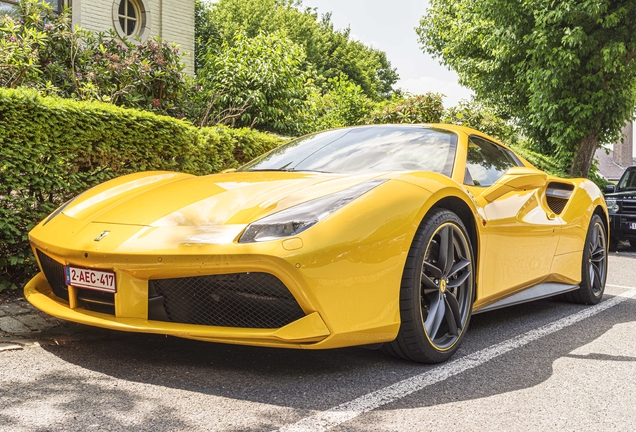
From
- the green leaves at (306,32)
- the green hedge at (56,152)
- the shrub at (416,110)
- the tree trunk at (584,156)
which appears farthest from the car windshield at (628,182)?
the green leaves at (306,32)

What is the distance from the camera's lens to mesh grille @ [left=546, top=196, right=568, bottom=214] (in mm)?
4968

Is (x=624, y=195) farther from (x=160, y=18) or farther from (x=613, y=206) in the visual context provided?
(x=160, y=18)

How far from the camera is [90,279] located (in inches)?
117

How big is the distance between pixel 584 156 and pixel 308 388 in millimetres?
13306

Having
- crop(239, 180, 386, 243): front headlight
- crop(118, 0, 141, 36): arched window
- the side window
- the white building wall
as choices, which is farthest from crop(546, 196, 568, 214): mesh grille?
crop(118, 0, 141, 36): arched window

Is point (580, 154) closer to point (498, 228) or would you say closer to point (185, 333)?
point (498, 228)

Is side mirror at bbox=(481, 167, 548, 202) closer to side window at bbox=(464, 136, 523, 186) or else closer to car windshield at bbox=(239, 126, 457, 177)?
side window at bbox=(464, 136, 523, 186)

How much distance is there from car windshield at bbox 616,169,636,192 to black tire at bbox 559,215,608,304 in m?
6.49

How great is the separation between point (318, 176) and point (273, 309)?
982 mm

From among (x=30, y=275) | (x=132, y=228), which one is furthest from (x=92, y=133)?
(x=132, y=228)

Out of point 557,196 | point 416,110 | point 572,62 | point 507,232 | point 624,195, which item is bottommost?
point 624,195

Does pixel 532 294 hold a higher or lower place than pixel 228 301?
lower

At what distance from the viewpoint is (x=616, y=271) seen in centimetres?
781

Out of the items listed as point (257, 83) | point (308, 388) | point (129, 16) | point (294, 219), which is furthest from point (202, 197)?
point (129, 16)
